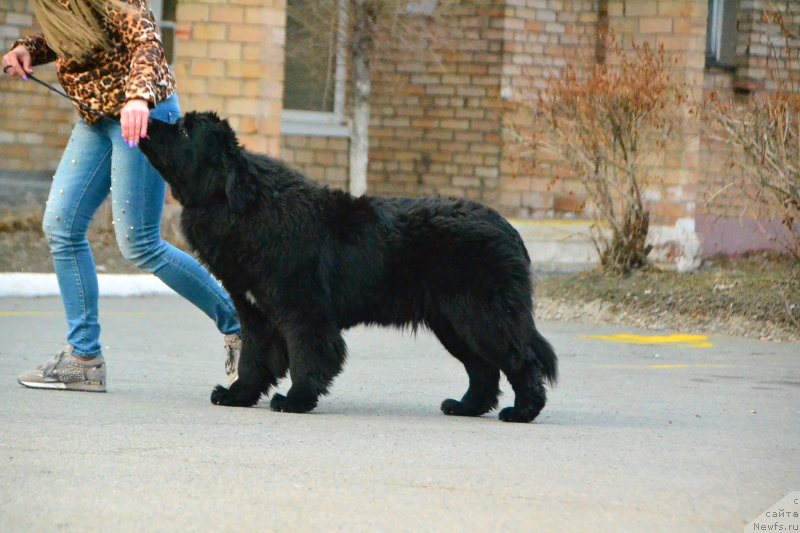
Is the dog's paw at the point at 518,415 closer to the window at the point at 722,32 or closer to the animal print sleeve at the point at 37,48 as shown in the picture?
the animal print sleeve at the point at 37,48

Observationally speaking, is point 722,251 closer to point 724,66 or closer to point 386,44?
point 724,66

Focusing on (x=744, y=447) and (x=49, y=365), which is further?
(x=49, y=365)

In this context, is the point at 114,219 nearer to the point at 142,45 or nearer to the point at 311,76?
the point at 142,45

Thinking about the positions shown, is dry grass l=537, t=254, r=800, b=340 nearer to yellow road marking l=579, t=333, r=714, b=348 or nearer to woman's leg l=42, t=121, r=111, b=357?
yellow road marking l=579, t=333, r=714, b=348

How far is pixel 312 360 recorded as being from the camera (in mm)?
6129

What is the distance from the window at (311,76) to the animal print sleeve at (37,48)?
427 inches

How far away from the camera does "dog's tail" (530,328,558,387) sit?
6316 millimetres

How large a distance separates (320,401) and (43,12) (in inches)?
90.8

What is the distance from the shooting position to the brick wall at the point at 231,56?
47.7ft

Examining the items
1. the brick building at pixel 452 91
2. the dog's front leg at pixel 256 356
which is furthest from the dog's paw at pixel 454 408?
the brick building at pixel 452 91

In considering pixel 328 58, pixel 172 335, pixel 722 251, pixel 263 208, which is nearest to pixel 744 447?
pixel 263 208

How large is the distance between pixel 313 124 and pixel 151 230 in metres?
12.1

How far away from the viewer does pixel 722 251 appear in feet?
56.1

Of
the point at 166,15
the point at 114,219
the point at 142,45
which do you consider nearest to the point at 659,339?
the point at 114,219
